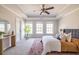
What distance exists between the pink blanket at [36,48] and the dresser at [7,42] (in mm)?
377

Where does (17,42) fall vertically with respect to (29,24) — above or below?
below

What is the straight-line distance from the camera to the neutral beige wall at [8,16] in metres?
2.30

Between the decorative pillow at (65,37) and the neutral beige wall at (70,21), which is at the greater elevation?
the neutral beige wall at (70,21)

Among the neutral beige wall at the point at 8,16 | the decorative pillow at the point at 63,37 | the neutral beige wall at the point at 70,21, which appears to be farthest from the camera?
the decorative pillow at the point at 63,37

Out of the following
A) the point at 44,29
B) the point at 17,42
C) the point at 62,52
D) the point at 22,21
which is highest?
the point at 22,21

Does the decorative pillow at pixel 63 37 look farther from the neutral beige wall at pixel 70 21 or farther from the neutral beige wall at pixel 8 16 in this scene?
the neutral beige wall at pixel 8 16

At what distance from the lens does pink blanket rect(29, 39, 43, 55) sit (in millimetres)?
2410

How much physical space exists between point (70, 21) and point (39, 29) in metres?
0.64

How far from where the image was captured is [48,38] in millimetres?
2496

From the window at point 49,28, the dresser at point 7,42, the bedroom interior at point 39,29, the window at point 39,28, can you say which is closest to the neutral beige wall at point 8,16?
the bedroom interior at point 39,29

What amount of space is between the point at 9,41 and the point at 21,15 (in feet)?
1.85

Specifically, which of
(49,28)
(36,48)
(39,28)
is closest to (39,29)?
(39,28)

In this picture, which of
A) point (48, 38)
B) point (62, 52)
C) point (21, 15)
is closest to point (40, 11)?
point (21, 15)
